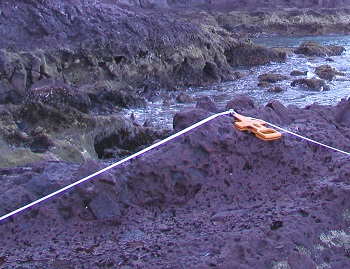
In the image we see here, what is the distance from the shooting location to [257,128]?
399 cm

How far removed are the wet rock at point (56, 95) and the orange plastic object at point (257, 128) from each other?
18.7 ft

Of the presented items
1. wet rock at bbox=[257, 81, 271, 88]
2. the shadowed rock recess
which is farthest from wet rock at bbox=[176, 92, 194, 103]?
the shadowed rock recess

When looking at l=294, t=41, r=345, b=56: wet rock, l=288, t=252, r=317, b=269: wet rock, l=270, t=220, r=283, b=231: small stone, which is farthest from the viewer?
l=294, t=41, r=345, b=56: wet rock

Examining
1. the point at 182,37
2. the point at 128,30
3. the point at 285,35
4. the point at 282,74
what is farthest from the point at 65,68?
the point at 285,35

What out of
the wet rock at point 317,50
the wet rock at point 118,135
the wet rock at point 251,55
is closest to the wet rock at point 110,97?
the wet rock at point 118,135

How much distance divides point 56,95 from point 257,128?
21.8 ft

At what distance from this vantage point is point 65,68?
14.1 meters

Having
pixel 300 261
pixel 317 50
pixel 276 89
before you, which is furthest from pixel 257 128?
pixel 317 50

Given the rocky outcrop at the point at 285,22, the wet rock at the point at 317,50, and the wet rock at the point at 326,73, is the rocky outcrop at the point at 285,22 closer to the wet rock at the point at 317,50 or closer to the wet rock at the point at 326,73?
the wet rock at the point at 317,50

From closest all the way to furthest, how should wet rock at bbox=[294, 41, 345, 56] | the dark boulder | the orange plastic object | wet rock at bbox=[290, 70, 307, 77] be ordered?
the orange plastic object, the dark boulder, wet rock at bbox=[290, 70, 307, 77], wet rock at bbox=[294, 41, 345, 56]

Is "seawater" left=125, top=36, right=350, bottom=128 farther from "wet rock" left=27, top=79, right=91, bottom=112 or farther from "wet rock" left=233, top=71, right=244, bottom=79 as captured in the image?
"wet rock" left=27, top=79, right=91, bottom=112

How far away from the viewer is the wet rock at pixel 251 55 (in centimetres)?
2155

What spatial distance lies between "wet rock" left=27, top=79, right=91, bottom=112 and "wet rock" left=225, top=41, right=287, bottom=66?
12226 mm

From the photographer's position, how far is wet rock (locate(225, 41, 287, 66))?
21547 mm
